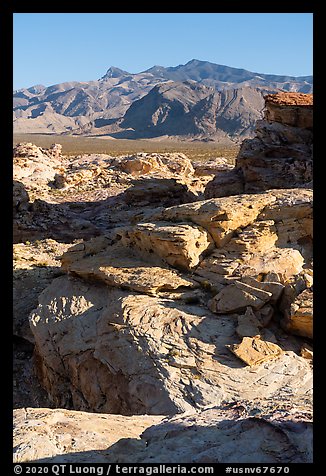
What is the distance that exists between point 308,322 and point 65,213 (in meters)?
17.3

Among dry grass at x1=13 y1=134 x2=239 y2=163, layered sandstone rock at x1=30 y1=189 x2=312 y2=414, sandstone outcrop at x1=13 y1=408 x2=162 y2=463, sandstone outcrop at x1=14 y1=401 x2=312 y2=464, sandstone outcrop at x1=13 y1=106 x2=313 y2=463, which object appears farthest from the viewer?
dry grass at x1=13 y1=134 x2=239 y2=163

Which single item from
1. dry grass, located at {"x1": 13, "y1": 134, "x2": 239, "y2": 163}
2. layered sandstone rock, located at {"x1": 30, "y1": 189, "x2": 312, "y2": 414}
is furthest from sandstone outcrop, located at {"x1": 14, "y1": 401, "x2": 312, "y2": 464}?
dry grass, located at {"x1": 13, "y1": 134, "x2": 239, "y2": 163}

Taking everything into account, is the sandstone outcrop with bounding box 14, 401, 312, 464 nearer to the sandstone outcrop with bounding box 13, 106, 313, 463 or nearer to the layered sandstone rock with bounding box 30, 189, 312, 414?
the sandstone outcrop with bounding box 13, 106, 313, 463

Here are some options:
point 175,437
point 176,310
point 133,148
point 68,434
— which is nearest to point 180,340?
point 176,310

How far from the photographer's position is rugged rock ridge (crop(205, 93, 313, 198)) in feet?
70.1

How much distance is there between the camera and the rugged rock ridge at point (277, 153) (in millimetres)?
21359

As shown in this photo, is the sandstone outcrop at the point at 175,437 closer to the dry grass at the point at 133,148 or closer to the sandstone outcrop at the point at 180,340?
the sandstone outcrop at the point at 180,340

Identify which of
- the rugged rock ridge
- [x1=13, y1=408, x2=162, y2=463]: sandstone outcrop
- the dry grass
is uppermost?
the dry grass

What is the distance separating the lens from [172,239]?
1091 cm

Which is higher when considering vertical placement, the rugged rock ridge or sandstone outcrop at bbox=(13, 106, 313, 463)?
the rugged rock ridge
